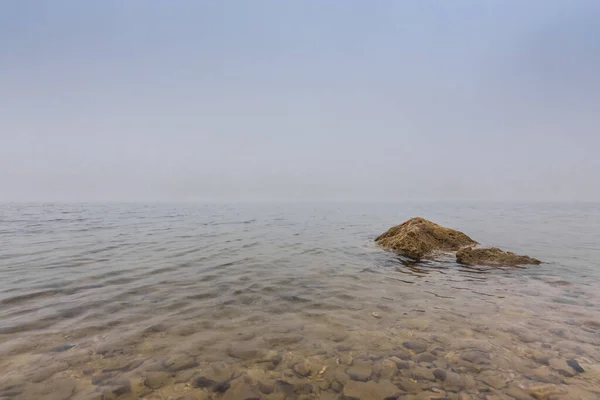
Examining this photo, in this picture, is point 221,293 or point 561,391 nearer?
point 561,391

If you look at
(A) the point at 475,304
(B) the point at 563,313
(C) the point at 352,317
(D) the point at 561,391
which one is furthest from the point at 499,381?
(B) the point at 563,313

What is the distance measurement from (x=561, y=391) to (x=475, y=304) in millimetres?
3516

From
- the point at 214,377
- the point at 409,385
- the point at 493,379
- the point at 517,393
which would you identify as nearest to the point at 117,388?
the point at 214,377

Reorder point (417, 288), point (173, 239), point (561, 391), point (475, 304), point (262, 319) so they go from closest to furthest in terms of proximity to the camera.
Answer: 1. point (561, 391)
2. point (262, 319)
3. point (475, 304)
4. point (417, 288)
5. point (173, 239)

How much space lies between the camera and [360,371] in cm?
451

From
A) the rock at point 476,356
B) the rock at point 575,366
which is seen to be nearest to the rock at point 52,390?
the rock at point 476,356

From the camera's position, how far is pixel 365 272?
10703mm

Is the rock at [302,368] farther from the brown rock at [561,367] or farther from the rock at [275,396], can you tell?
the brown rock at [561,367]

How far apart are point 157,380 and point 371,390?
3189mm

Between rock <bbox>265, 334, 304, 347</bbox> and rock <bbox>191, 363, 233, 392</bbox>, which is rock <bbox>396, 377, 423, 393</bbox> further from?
rock <bbox>191, 363, 233, 392</bbox>

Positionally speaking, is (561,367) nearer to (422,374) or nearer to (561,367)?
(561,367)

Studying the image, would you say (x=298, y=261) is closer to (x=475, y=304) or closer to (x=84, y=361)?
(x=475, y=304)

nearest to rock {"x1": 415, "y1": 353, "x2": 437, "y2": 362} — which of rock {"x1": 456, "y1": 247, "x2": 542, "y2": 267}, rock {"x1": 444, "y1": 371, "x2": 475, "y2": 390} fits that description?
rock {"x1": 444, "y1": 371, "x2": 475, "y2": 390}

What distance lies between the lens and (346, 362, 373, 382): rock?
436 cm
